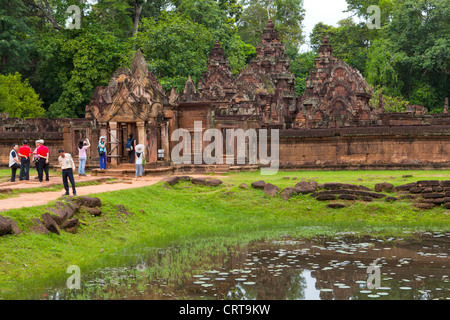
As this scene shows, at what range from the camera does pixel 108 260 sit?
1331cm

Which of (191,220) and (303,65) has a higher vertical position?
(303,65)

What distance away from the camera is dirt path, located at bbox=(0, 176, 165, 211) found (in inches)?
620

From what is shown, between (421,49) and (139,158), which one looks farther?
(421,49)

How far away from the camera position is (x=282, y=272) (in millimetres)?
12156

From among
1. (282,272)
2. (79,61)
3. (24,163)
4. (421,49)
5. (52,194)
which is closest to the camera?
(282,272)

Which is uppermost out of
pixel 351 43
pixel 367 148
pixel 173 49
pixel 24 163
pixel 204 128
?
pixel 351 43

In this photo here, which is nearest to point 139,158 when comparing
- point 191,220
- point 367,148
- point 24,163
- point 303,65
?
point 24,163

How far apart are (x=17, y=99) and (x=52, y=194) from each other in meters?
31.2

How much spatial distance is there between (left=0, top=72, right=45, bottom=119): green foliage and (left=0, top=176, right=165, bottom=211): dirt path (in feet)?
81.1

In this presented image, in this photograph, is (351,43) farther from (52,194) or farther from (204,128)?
(52,194)

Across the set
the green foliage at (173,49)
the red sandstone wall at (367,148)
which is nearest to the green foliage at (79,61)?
the green foliage at (173,49)

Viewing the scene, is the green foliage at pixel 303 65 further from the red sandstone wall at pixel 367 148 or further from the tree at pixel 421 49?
the red sandstone wall at pixel 367 148
